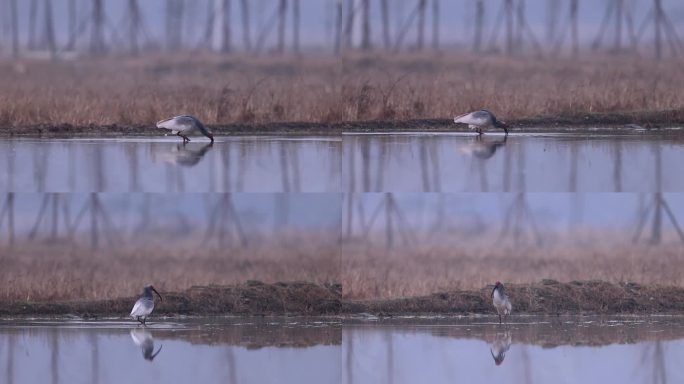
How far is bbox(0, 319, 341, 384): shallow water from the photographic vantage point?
9.61 metres

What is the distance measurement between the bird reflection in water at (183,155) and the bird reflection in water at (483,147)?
8.10ft

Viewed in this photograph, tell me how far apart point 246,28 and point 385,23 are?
6.83ft

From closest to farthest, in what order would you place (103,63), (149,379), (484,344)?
1. (149,379)
2. (484,344)
3. (103,63)

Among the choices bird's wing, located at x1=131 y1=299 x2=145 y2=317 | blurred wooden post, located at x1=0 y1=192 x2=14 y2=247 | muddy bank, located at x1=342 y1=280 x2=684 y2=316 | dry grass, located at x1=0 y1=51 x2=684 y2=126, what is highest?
dry grass, located at x1=0 y1=51 x2=684 y2=126

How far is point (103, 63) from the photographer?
15219 mm

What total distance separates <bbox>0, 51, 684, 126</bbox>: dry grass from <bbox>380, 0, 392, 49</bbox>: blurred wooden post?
279 mm

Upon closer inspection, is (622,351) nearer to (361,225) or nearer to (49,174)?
(361,225)

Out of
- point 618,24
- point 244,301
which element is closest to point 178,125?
point 244,301

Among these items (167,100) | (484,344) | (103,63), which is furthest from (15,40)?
(484,344)

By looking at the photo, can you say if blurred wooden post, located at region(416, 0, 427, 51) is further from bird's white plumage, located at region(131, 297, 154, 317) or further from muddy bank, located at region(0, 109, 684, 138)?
bird's white plumage, located at region(131, 297, 154, 317)

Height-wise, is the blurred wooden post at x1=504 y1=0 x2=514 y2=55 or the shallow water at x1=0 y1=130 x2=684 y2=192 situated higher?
the blurred wooden post at x1=504 y1=0 x2=514 y2=55

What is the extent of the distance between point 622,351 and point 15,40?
853 cm

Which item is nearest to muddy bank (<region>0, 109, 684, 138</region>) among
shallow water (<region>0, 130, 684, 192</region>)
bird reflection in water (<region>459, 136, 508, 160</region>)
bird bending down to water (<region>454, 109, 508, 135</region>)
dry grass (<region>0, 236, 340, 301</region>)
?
shallow water (<region>0, 130, 684, 192</region>)

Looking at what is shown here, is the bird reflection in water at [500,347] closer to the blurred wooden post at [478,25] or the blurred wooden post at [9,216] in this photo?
the blurred wooden post at [478,25]
